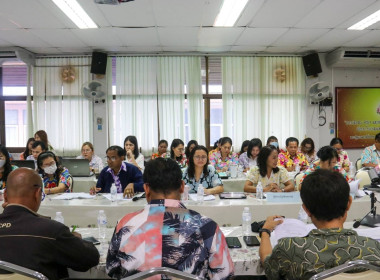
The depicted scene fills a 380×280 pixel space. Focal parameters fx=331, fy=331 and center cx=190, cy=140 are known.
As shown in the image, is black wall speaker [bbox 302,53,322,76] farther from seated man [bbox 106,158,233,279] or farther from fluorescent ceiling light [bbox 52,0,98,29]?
seated man [bbox 106,158,233,279]

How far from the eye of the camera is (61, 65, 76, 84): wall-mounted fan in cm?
723

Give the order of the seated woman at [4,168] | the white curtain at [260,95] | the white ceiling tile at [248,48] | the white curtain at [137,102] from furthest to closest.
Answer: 1. the white curtain at [260,95]
2. the white curtain at [137,102]
3. the white ceiling tile at [248,48]
4. the seated woman at [4,168]

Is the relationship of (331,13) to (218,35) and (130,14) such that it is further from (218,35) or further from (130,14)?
(130,14)

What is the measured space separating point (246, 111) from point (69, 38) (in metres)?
3.91

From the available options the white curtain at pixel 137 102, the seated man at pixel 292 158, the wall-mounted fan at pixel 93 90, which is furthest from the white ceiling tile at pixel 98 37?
the seated man at pixel 292 158

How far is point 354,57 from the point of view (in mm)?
6910

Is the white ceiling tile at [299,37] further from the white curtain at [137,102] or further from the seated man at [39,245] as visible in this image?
the seated man at [39,245]

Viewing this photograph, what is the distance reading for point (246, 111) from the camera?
292 inches

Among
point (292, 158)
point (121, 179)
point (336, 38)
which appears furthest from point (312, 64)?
point (121, 179)

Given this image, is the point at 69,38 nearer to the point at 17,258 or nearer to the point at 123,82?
the point at 123,82

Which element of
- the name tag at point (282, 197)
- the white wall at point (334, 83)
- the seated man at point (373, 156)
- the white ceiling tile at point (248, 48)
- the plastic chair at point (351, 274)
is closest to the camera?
the plastic chair at point (351, 274)

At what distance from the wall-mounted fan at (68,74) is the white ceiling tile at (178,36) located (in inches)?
86.9

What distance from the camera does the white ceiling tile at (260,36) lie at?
5.61 meters

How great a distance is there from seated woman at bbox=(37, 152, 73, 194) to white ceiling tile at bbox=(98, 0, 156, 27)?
2.20m
